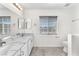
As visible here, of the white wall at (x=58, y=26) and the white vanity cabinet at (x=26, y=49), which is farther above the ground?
the white wall at (x=58, y=26)

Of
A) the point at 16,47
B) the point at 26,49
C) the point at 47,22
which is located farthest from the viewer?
the point at 47,22

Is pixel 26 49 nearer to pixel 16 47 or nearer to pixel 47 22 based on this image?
pixel 16 47

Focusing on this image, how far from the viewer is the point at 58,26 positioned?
3.62 m

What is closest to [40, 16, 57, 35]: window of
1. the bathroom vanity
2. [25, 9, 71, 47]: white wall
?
[25, 9, 71, 47]: white wall

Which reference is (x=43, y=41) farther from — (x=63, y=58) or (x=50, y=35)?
(x=63, y=58)

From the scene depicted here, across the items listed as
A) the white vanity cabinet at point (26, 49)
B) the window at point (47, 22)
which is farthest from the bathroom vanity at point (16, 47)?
the window at point (47, 22)

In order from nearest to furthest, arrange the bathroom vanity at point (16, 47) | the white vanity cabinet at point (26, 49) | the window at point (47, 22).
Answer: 1. the bathroom vanity at point (16, 47)
2. the white vanity cabinet at point (26, 49)
3. the window at point (47, 22)

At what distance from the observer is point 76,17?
2615 millimetres

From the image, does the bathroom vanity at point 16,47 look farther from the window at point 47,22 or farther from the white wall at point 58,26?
the window at point 47,22

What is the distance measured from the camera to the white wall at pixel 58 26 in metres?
3.37

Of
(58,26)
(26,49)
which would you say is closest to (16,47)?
(26,49)

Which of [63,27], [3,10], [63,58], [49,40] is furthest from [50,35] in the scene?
[63,58]

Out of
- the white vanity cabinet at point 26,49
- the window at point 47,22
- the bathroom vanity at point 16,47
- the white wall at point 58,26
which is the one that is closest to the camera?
the bathroom vanity at point 16,47

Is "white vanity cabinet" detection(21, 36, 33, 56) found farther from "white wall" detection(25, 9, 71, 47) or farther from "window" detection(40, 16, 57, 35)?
"window" detection(40, 16, 57, 35)
